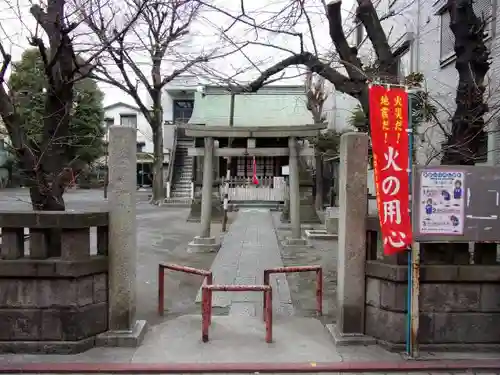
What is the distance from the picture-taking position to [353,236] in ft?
16.9

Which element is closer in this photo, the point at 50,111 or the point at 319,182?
the point at 50,111

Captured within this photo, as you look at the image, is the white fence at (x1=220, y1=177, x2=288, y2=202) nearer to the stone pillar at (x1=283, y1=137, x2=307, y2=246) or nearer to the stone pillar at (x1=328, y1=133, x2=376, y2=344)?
the stone pillar at (x1=283, y1=137, x2=307, y2=246)

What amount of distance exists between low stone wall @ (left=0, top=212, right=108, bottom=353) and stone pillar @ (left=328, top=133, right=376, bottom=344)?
2.95 meters

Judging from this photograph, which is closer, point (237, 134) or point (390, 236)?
point (390, 236)

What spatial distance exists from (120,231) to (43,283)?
3.24 feet

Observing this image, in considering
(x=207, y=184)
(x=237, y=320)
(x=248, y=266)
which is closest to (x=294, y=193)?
(x=207, y=184)

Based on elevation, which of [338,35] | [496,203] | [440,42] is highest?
Result: [440,42]

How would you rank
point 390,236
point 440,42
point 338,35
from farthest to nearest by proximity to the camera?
point 440,42, point 338,35, point 390,236

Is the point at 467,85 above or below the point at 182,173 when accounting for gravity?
above

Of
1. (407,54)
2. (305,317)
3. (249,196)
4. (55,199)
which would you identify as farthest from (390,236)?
(249,196)

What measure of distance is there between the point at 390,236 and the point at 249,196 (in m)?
19.5

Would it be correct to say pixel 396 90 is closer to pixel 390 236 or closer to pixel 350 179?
pixel 350 179

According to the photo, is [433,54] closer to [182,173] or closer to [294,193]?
[294,193]

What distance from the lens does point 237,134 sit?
1145cm
